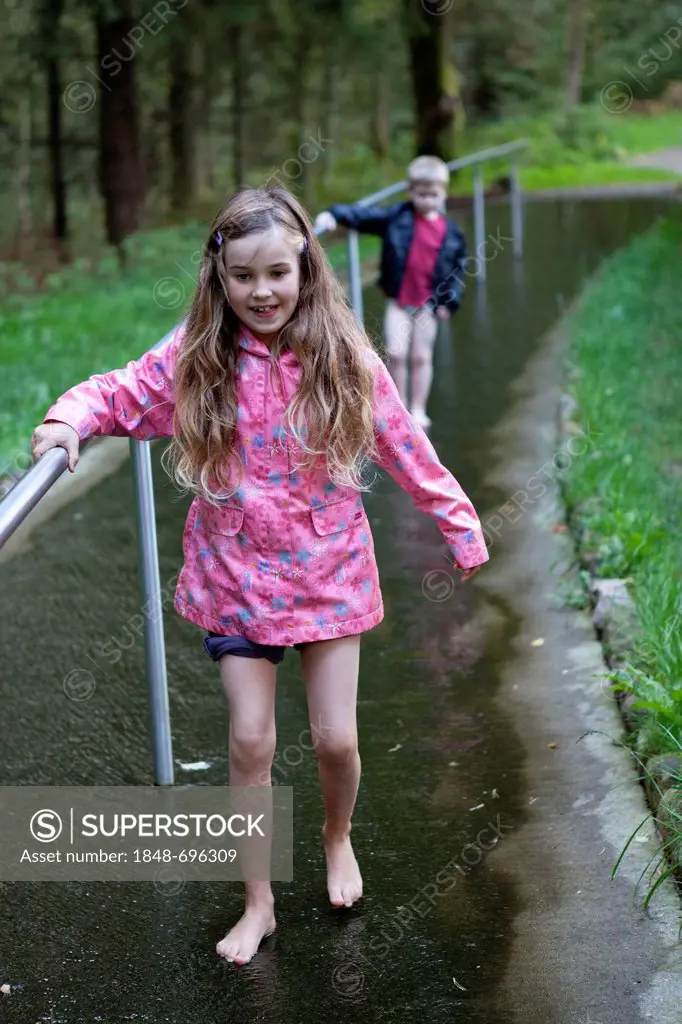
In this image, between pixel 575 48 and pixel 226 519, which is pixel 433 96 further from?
pixel 226 519

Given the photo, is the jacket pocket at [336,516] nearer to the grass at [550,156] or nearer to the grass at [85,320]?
the grass at [85,320]

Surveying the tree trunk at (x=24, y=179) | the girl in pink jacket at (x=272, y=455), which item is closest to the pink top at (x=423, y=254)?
the girl in pink jacket at (x=272, y=455)

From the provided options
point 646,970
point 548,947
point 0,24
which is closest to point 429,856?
point 548,947

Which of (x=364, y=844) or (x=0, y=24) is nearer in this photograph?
(x=364, y=844)

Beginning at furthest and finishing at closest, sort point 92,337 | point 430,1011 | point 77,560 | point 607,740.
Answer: point 92,337
point 77,560
point 607,740
point 430,1011

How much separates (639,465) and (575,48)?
3337 centimetres

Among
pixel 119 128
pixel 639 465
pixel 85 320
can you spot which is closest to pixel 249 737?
pixel 639 465

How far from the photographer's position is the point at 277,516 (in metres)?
2.79

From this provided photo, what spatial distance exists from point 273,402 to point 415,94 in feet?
69.5

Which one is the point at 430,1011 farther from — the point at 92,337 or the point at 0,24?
the point at 0,24

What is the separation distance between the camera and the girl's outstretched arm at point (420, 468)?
113 inches

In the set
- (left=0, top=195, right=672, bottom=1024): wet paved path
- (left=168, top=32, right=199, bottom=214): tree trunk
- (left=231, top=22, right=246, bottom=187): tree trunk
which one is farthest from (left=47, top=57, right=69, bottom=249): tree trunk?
(left=0, top=195, right=672, bottom=1024): wet paved path

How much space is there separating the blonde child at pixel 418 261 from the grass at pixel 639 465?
90 centimetres

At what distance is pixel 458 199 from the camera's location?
67.8 ft
